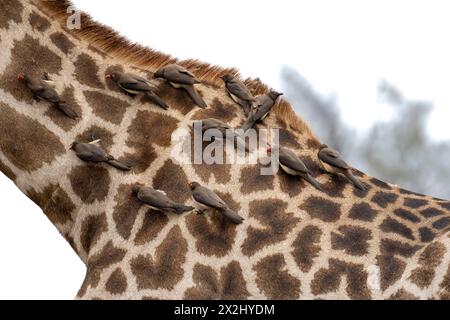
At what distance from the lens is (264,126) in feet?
20.4

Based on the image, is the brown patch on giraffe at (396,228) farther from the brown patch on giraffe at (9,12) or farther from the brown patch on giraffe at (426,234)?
the brown patch on giraffe at (9,12)

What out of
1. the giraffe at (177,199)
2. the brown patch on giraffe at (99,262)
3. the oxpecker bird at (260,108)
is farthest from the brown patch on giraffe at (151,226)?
the oxpecker bird at (260,108)

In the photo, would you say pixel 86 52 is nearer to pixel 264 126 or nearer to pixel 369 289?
pixel 264 126

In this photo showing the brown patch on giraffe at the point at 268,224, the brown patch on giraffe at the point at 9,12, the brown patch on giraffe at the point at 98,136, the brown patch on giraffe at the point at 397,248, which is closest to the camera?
the brown patch on giraffe at the point at 397,248

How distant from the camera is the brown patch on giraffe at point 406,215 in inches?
233

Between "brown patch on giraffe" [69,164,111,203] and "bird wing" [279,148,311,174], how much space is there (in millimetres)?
930

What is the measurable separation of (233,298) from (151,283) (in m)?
0.42

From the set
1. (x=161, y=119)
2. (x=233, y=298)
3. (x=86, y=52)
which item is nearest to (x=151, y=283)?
(x=233, y=298)

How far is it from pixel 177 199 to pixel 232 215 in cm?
32

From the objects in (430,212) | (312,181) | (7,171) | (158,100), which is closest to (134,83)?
(158,100)

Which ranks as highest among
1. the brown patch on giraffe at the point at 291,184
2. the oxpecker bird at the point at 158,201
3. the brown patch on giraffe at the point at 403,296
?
the brown patch on giraffe at the point at 291,184

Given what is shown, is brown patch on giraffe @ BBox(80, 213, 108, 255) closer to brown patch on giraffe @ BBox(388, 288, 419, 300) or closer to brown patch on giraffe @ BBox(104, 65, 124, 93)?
brown patch on giraffe @ BBox(104, 65, 124, 93)

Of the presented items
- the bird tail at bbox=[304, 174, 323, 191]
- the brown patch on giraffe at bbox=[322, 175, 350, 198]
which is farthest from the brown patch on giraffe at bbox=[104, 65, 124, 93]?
the brown patch on giraffe at bbox=[322, 175, 350, 198]

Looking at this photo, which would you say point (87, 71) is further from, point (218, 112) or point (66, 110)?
point (218, 112)
